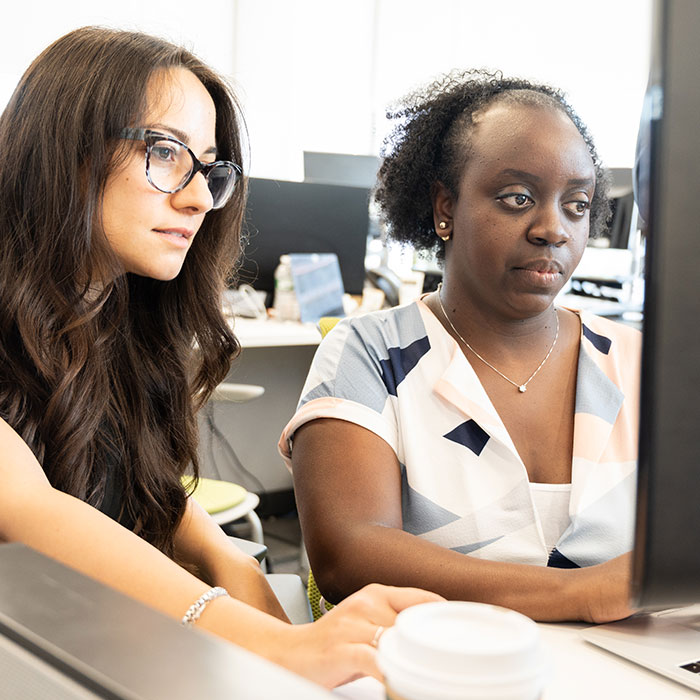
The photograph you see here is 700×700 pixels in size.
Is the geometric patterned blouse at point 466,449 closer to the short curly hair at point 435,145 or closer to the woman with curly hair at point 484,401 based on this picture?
the woman with curly hair at point 484,401

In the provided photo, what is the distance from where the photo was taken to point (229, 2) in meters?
5.47

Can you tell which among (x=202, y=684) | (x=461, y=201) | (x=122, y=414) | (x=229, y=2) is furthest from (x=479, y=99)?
(x=229, y=2)

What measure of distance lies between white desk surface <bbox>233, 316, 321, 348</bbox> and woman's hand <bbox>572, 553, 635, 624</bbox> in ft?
6.16

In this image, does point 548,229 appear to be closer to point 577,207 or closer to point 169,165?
point 577,207

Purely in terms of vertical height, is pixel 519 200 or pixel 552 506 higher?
pixel 519 200

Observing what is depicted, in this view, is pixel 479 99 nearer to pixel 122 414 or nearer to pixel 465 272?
pixel 465 272

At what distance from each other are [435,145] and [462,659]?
3.65ft

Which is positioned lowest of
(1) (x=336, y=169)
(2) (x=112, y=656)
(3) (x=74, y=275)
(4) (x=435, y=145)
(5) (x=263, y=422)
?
(5) (x=263, y=422)

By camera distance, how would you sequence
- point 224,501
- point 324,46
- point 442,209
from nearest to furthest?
point 442,209 < point 224,501 < point 324,46

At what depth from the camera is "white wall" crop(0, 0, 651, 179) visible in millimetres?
4637

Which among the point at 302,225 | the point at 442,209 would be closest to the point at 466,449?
the point at 442,209

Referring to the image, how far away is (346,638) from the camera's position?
0.61 meters

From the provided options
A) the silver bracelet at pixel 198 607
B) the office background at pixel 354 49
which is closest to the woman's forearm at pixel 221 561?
the silver bracelet at pixel 198 607

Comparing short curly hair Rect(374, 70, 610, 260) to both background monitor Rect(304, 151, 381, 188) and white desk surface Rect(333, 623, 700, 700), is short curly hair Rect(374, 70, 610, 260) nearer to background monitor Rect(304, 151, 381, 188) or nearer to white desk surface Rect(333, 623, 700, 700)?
white desk surface Rect(333, 623, 700, 700)
